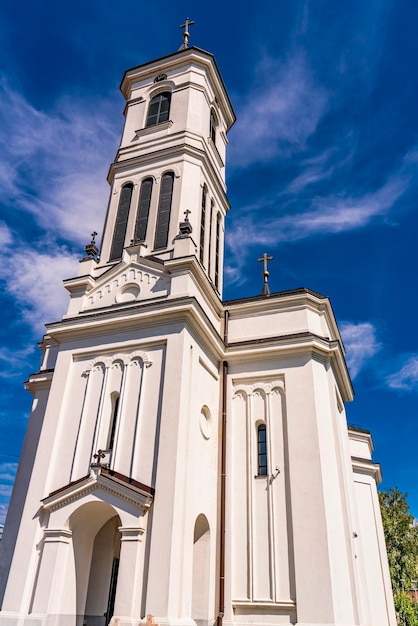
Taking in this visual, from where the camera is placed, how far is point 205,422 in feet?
56.2

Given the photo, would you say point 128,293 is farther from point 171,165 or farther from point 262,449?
point 262,449

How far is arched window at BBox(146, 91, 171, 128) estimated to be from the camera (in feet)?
79.2

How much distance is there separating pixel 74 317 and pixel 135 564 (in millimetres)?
8519

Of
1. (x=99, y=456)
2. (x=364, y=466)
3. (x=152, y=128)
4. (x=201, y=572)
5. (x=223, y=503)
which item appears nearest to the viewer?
(x=99, y=456)

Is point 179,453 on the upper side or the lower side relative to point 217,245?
lower

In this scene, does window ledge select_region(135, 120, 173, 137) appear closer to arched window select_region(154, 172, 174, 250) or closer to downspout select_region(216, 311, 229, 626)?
arched window select_region(154, 172, 174, 250)

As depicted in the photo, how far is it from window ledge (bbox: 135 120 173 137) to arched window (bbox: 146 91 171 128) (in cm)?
57

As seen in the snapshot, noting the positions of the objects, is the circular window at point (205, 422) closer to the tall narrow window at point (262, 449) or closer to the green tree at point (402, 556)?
the tall narrow window at point (262, 449)

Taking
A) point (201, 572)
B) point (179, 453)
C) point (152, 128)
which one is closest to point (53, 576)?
point (201, 572)

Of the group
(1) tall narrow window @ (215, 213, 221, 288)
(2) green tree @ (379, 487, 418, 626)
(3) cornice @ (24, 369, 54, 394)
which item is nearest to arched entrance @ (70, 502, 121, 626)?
(3) cornice @ (24, 369, 54, 394)

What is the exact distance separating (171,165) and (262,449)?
1219 centimetres

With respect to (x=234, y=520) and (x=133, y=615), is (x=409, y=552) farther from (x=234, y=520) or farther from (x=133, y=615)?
(x=133, y=615)

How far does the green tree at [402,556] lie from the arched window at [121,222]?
1221 inches

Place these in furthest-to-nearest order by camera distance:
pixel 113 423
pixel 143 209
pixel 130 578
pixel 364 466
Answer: pixel 364 466 < pixel 143 209 < pixel 113 423 < pixel 130 578
